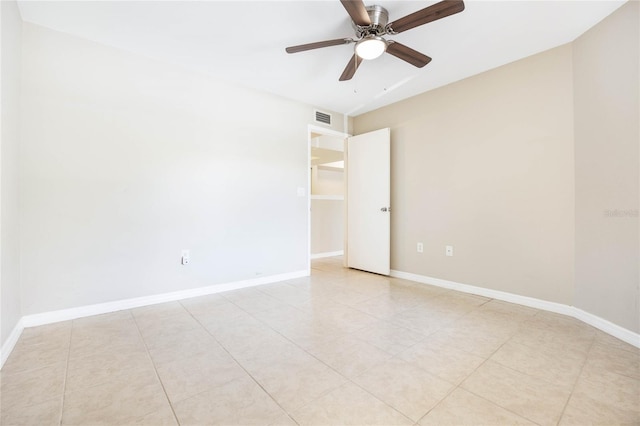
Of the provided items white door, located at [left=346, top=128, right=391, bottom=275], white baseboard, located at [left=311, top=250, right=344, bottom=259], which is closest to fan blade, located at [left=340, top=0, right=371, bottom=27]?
white door, located at [left=346, top=128, right=391, bottom=275]

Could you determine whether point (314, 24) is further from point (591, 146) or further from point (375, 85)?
point (591, 146)

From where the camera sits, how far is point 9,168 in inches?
75.5

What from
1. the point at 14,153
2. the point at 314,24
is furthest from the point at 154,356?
the point at 314,24

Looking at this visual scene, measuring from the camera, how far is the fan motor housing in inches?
78.8

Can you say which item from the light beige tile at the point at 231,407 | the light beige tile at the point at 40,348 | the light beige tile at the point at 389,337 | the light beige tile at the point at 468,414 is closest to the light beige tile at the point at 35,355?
the light beige tile at the point at 40,348

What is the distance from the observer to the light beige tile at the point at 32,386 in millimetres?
1355

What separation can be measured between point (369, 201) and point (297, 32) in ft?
7.84

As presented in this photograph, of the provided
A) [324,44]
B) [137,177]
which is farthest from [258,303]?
[324,44]

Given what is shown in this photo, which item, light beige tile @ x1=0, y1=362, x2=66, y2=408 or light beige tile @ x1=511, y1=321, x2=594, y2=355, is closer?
light beige tile @ x1=0, y1=362, x2=66, y2=408

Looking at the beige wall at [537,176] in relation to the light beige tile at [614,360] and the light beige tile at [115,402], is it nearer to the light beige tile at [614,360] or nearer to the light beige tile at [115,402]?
the light beige tile at [614,360]

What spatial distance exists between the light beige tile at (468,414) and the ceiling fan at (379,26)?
2.16 meters

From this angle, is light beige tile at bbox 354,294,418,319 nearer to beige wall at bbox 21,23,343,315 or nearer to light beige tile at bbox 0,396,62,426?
beige wall at bbox 21,23,343,315

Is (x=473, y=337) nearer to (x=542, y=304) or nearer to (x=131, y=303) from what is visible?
(x=542, y=304)

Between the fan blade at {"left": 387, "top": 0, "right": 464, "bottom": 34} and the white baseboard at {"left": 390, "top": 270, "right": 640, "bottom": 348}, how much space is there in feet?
8.15
